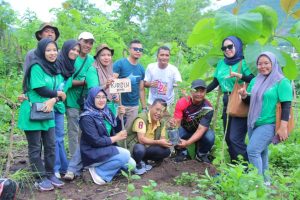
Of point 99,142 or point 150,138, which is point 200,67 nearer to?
point 150,138

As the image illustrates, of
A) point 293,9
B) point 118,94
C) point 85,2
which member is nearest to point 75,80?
point 118,94

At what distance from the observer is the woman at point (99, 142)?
412 centimetres

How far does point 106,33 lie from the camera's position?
25.0ft

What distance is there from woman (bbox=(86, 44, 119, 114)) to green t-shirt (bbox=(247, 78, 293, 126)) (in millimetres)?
1656

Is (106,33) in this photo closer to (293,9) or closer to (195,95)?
(195,95)

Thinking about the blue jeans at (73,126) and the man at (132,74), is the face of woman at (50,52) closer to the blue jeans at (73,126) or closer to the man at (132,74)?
the blue jeans at (73,126)

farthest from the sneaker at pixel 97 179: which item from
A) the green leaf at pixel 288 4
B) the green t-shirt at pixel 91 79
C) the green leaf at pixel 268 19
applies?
the green leaf at pixel 288 4

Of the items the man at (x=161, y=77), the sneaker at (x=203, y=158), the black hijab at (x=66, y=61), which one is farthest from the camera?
the man at (x=161, y=77)

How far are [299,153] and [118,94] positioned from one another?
265 cm

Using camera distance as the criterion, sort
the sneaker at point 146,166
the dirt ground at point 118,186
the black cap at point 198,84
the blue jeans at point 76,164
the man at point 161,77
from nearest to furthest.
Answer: the dirt ground at point 118,186
the blue jeans at point 76,164
the sneaker at point 146,166
the black cap at point 198,84
the man at point 161,77

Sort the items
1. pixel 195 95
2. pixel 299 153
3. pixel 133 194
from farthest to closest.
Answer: pixel 299 153, pixel 195 95, pixel 133 194

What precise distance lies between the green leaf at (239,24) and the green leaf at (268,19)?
32 centimetres

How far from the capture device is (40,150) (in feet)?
13.0

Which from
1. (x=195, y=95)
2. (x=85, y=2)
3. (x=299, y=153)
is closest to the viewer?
(x=195, y=95)
